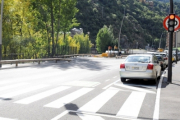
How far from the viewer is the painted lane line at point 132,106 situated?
6.01 meters

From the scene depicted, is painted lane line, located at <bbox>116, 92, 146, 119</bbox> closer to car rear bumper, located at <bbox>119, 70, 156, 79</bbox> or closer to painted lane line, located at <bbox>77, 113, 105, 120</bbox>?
painted lane line, located at <bbox>77, 113, 105, 120</bbox>

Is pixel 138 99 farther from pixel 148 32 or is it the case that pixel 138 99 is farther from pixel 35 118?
pixel 148 32

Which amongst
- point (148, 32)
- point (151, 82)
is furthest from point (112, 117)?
point (148, 32)

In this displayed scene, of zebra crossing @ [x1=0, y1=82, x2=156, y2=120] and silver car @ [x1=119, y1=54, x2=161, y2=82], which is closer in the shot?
zebra crossing @ [x1=0, y1=82, x2=156, y2=120]

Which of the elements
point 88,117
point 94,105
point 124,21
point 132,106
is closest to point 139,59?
point 132,106

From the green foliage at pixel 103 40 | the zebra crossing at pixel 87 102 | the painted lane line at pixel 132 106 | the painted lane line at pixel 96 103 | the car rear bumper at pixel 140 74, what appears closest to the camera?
the zebra crossing at pixel 87 102

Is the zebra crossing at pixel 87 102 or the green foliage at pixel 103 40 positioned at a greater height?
the green foliage at pixel 103 40

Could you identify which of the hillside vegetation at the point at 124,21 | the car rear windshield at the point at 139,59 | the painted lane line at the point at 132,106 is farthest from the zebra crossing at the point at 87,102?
the hillside vegetation at the point at 124,21

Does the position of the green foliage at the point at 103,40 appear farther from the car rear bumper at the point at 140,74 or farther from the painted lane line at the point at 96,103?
the painted lane line at the point at 96,103

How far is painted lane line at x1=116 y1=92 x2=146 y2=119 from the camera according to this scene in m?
6.01

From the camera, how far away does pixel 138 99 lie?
786cm

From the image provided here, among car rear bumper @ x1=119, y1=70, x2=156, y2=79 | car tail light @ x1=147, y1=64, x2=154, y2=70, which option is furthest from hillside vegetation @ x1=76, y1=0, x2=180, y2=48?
car tail light @ x1=147, y1=64, x2=154, y2=70

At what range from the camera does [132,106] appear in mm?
6801

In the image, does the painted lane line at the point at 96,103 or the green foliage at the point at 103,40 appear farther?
the green foliage at the point at 103,40
